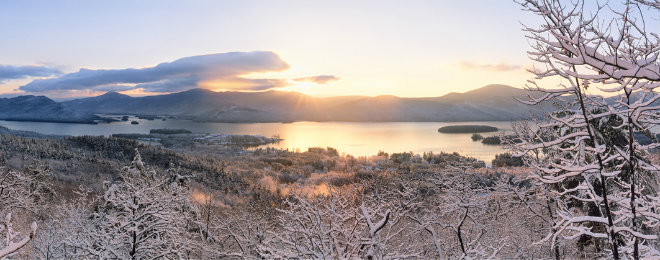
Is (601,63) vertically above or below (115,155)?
above

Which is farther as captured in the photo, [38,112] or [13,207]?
[38,112]

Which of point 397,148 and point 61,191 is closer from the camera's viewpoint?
point 61,191

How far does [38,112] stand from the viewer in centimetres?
9181

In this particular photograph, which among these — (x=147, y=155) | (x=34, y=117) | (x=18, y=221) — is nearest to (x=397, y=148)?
(x=147, y=155)

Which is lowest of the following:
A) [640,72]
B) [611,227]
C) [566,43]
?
[611,227]

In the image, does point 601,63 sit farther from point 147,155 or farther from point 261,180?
point 147,155

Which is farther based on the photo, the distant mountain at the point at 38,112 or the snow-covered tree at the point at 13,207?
the distant mountain at the point at 38,112

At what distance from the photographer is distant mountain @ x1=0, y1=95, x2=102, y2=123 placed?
276 feet

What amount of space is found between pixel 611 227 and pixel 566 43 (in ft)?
5.70

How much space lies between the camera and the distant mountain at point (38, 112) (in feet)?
276

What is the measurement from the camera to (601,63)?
3230 mm

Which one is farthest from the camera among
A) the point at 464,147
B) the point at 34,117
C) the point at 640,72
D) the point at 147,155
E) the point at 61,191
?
the point at 34,117

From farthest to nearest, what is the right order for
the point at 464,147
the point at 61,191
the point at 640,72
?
the point at 464,147 → the point at 61,191 → the point at 640,72

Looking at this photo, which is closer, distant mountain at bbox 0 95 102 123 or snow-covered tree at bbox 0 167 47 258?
snow-covered tree at bbox 0 167 47 258
